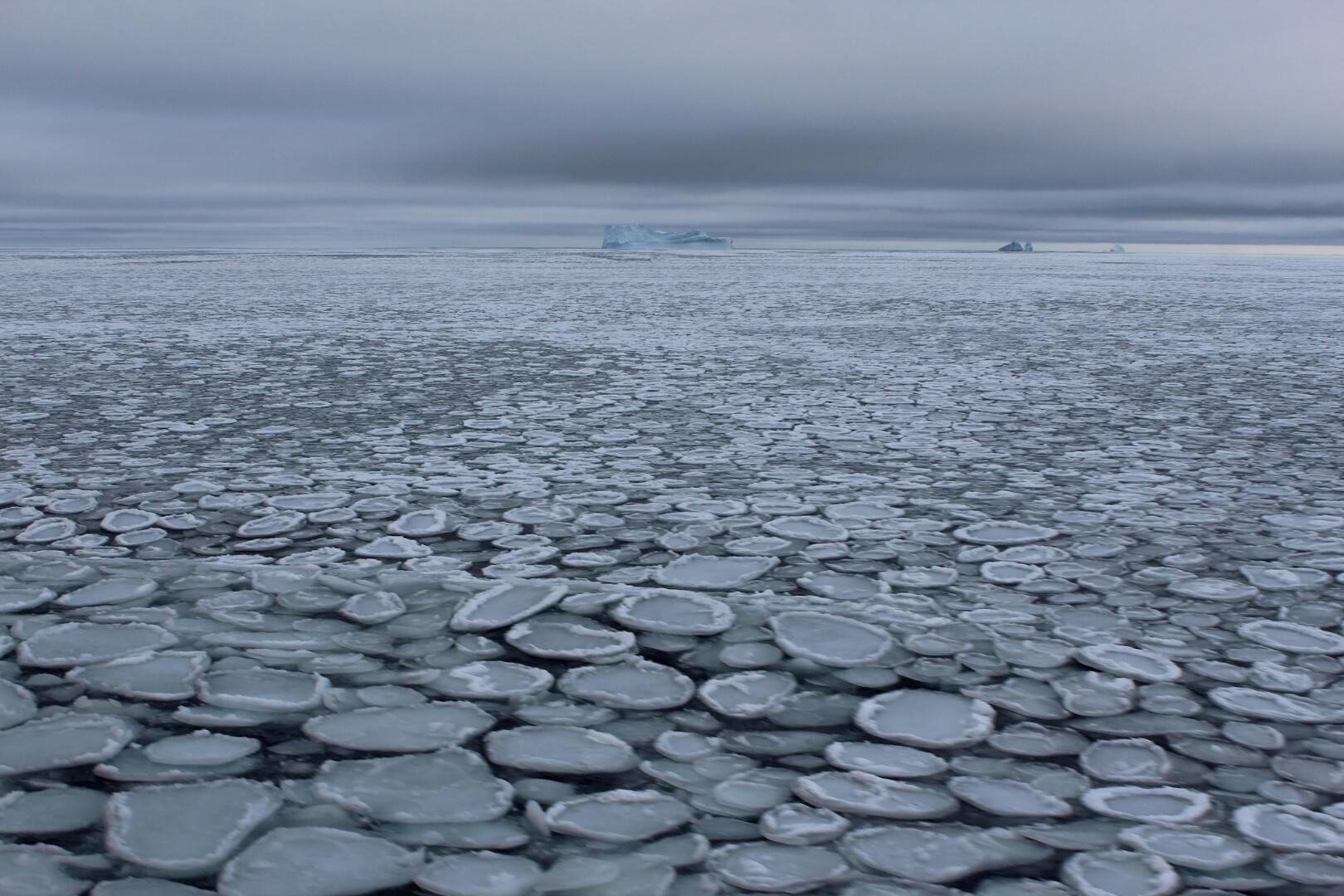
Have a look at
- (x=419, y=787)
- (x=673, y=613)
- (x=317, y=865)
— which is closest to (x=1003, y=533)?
(x=673, y=613)

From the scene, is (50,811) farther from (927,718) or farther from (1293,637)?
(1293,637)

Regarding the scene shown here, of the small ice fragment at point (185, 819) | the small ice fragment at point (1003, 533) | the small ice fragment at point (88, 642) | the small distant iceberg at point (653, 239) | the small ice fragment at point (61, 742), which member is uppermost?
the small distant iceberg at point (653, 239)

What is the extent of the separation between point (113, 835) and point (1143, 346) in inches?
291

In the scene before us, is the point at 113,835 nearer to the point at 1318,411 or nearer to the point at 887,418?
the point at 887,418

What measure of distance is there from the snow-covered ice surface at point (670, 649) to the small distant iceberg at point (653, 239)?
67336 millimetres

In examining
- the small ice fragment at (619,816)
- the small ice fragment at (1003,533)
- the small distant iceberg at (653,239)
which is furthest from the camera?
the small distant iceberg at (653,239)

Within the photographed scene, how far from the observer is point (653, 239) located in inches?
2859

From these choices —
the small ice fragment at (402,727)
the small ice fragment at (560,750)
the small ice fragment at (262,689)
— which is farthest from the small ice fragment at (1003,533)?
the small ice fragment at (262,689)

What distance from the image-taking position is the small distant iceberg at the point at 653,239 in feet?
232

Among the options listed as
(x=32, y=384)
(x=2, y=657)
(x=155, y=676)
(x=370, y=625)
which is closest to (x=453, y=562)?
(x=370, y=625)

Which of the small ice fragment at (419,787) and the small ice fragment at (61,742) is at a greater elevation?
the small ice fragment at (61,742)

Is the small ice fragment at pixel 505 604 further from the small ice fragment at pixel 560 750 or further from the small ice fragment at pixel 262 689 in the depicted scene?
the small ice fragment at pixel 560 750

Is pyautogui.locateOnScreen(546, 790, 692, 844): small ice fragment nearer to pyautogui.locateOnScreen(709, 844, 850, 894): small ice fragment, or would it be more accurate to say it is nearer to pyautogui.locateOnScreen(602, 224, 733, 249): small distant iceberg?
pyautogui.locateOnScreen(709, 844, 850, 894): small ice fragment

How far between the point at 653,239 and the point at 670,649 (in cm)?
7267
